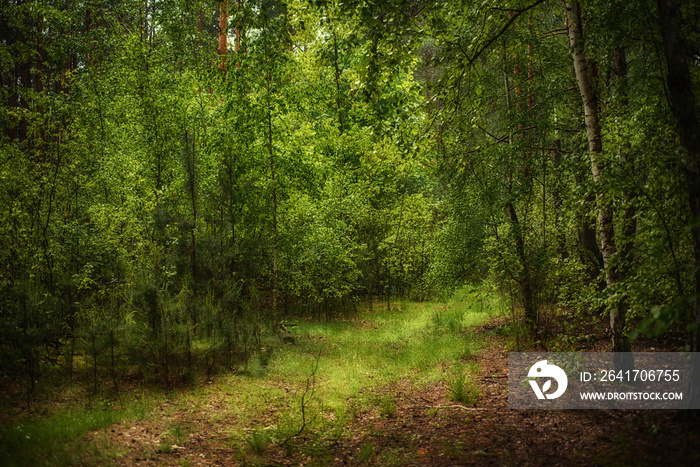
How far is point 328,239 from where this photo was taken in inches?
557

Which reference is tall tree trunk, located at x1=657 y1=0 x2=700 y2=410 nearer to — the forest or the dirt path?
the forest

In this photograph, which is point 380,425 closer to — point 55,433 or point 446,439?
point 446,439

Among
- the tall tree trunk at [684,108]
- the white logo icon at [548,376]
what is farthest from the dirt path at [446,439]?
the tall tree trunk at [684,108]

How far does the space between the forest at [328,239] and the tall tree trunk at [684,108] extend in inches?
0.8

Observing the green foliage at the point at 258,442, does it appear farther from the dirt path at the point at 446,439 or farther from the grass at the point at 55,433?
the grass at the point at 55,433

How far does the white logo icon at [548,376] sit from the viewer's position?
618 cm

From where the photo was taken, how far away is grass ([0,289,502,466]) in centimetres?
538

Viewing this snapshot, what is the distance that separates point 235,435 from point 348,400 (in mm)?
2074

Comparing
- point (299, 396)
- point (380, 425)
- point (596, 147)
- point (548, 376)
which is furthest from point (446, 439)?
point (596, 147)

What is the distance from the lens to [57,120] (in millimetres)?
8703

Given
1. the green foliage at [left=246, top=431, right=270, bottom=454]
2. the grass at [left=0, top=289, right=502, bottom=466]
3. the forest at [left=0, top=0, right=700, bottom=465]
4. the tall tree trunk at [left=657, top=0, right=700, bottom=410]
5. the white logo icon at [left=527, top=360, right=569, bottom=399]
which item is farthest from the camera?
the white logo icon at [left=527, top=360, right=569, bottom=399]

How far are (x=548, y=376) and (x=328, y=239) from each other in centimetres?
872

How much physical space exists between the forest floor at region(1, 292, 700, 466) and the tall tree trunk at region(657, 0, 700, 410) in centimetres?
112

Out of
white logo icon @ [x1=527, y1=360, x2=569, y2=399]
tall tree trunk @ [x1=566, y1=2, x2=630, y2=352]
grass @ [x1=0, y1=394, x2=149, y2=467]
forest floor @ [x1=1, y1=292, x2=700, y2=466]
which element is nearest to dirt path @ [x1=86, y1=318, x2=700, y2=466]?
forest floor @ [x1=1, y1=292, x2=700, y2=466]
